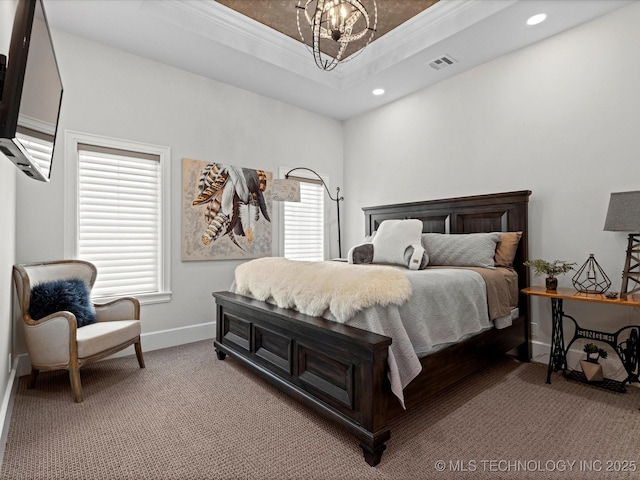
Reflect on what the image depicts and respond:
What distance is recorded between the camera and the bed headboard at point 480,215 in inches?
124

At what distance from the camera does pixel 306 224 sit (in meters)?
4.82

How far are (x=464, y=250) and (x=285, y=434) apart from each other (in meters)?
2.19

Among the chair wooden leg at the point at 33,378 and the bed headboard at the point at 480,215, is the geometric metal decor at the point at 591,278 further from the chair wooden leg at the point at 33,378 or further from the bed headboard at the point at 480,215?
the chair wooden leg at the point at 33,378

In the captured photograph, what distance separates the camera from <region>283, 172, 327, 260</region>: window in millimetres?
4621

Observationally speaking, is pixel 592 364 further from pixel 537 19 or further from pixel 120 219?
pixel 120 219

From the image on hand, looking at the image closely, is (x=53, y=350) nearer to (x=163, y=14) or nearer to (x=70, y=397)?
(x=70, y=397)

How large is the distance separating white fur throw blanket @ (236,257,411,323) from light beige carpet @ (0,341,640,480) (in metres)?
0.70

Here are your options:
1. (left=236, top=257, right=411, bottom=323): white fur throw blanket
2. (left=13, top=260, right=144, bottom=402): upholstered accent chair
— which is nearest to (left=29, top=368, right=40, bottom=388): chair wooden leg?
(left=13, top=260, right=144, bottom=402): upholstered accent chair

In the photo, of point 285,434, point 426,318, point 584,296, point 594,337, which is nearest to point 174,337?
point 285,434

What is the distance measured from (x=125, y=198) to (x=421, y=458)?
326cm

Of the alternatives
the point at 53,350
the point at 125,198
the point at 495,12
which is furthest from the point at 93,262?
the point at 495,12

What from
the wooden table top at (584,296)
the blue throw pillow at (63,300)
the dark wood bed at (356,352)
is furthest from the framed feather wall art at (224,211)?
the wooden table top at (584,296)

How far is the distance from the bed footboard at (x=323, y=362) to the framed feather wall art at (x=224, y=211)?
117 centimetres

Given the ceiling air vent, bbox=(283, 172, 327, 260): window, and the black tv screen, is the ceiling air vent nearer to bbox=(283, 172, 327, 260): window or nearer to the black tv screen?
bbox=(283, 172, 327, 260): window
